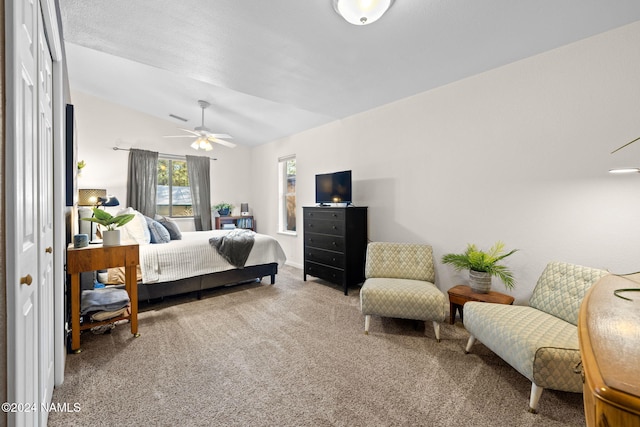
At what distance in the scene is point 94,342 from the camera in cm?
245

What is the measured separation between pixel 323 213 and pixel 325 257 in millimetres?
631

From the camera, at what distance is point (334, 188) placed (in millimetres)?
4117

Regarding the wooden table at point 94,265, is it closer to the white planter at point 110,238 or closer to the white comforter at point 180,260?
the white planter at point 110,238

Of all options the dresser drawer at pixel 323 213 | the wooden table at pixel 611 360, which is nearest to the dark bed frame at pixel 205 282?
the dresser drawer at pixel 323 213

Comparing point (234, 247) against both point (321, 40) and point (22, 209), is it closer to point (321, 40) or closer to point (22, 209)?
point (321, 40)

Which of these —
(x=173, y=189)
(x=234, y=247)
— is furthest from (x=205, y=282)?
(x=173, y=189)

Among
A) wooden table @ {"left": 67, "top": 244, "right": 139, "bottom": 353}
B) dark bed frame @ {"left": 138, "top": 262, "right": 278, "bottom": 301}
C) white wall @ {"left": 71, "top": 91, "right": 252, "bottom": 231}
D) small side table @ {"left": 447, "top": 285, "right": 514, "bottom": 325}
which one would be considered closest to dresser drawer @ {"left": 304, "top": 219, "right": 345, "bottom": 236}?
dark bed frame @ {"left": 138, "top": 262, "right": 278, "bottom": 301}

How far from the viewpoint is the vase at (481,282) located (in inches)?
104

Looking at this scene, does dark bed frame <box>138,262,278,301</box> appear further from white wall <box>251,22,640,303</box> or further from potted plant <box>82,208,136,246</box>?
white wall <box>251,22,640,303</box>

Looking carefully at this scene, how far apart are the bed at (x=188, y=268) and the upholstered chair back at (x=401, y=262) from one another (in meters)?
1.68

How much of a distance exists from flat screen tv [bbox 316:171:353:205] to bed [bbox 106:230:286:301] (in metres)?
1.05

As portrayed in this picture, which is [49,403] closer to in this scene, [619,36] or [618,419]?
[618,419]

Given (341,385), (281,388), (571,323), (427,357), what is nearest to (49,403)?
(281,388)

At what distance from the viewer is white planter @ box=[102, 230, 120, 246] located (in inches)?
95.7
